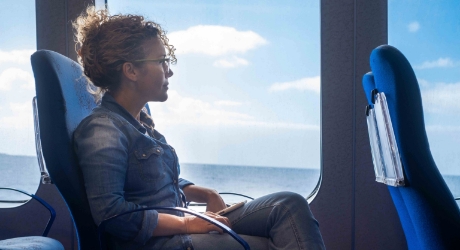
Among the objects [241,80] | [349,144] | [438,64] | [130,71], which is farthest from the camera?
Result: [241,80]

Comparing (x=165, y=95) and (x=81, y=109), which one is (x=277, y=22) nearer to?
(x=165, y=95)

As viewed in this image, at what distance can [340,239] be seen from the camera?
7.94 ft

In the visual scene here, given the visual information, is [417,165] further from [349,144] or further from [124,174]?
[349,144]

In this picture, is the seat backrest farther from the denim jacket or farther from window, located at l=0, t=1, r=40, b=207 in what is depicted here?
window, located at l=0, t=1, r=40, b=207

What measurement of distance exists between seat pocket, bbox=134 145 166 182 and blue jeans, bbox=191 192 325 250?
219 mm

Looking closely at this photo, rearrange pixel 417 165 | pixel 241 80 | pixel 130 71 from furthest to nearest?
pixel 241 80 < pixel 130 71 < pixel 417 165

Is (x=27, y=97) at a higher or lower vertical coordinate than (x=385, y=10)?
lower

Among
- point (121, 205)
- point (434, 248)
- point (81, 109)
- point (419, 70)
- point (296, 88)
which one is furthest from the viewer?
point (296, 88)

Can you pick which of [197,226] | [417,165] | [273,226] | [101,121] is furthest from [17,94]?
[417,165]

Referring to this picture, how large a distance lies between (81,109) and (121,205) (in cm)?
39

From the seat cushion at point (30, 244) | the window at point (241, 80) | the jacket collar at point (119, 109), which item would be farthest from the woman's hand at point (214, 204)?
the window at point (241, 80)

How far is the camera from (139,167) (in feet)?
4.32

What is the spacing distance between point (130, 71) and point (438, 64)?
195 cm

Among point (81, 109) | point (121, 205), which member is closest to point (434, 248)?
point (121, 205)
